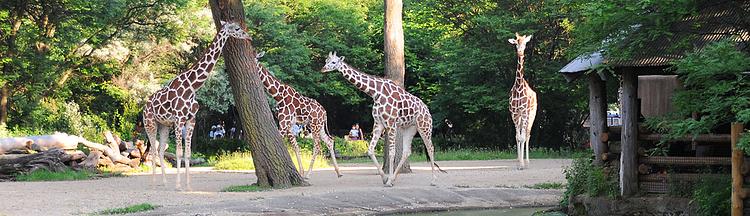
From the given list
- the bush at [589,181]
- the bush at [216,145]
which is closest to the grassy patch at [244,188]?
the bush at [589,181]

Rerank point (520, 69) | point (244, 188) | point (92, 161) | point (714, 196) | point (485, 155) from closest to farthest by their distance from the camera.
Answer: point (714, 196) → point (244, 188) → point (520, 69) → point (92, 161) → point (485, 155)

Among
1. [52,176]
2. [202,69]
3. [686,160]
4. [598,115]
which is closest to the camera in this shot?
[686,160]

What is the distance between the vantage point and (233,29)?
1772 centimetres

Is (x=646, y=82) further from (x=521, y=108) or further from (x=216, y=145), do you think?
(x=216, y=145)

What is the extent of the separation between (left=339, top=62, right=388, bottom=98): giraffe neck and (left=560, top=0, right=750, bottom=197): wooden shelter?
200 inches

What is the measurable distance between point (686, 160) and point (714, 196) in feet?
4.81

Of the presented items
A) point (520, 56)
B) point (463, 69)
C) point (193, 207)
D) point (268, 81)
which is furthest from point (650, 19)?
point (463, 69)

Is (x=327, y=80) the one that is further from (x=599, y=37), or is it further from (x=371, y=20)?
(x=599, y=37)

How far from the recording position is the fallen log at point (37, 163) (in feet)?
73.6

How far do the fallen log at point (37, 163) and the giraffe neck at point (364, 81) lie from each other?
342 inches

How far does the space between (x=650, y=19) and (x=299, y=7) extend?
35096 millimetres

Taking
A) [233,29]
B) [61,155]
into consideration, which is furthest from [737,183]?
[61,155]

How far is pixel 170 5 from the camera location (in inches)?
1296

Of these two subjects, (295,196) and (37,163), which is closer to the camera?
(295,196)
